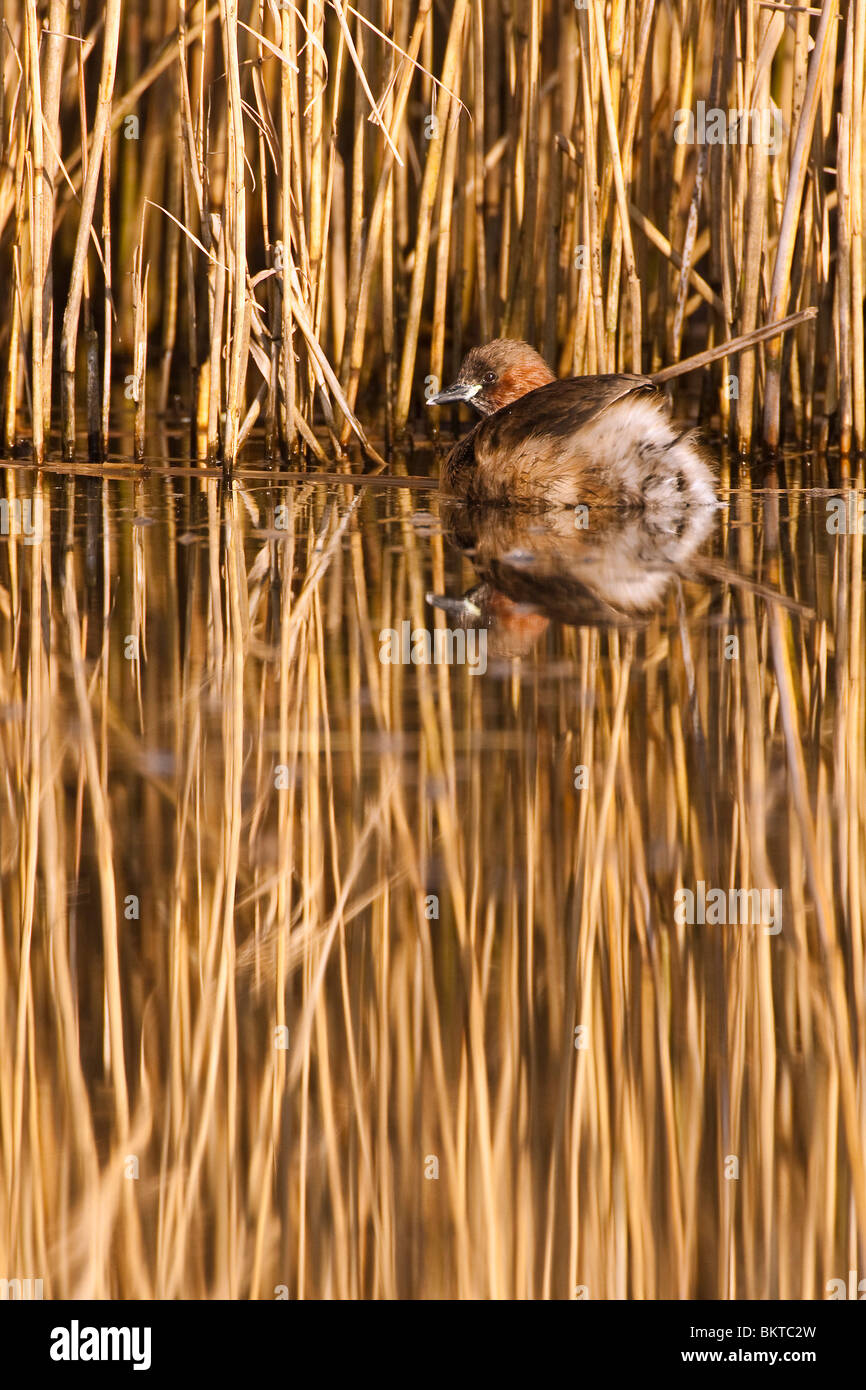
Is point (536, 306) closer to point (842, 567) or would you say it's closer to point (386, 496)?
point (386, 496)

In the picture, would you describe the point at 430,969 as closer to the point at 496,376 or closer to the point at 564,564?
the point at 564,564

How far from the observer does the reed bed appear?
4414mm

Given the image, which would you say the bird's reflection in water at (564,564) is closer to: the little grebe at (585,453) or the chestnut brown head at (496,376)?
the little grebe at (585,453)

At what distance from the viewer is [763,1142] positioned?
164 centimetres

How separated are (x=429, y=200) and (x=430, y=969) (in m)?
3.38

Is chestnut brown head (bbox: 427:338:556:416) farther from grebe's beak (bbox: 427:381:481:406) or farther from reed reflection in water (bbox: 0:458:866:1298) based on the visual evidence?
reed reflection in water (bbox: 0:458:866:1298)

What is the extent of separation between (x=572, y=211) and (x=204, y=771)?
342cm

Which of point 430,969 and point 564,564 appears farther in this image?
point 564,564

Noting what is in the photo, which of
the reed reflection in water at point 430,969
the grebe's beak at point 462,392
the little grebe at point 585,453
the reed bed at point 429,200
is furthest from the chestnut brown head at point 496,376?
the reed reflection in water at point 430,969

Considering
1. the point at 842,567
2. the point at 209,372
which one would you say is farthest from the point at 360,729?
the point at 209,372

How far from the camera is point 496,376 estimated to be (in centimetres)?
479

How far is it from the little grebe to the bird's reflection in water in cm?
5

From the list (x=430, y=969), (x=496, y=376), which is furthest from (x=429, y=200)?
(x=430, y=969)

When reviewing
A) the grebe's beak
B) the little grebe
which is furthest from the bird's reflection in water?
the grebe's beak
